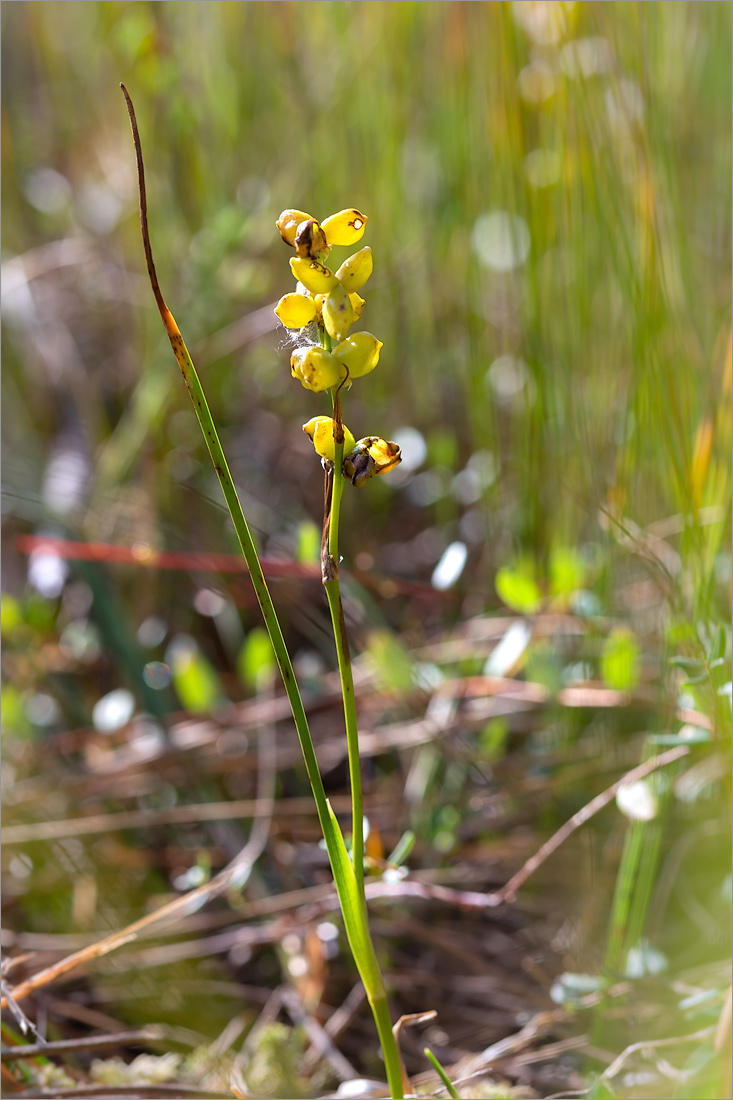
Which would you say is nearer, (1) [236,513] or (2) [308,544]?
(1) [236,513]

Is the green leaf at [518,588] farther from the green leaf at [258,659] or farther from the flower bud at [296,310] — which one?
the flower bud at [296,310]

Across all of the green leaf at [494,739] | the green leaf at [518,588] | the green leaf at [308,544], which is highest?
the green leaf at [308,544]

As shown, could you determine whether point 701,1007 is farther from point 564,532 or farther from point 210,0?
point 210,0

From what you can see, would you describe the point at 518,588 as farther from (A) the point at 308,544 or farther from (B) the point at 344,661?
(B) the point at 344,661

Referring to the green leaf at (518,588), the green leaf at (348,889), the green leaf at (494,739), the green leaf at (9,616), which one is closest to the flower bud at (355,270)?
the green leaf at (348,889)

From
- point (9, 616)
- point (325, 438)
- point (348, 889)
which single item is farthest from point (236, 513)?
point (9, 616)

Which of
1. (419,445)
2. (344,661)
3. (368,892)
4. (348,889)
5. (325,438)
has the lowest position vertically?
(368,892)
